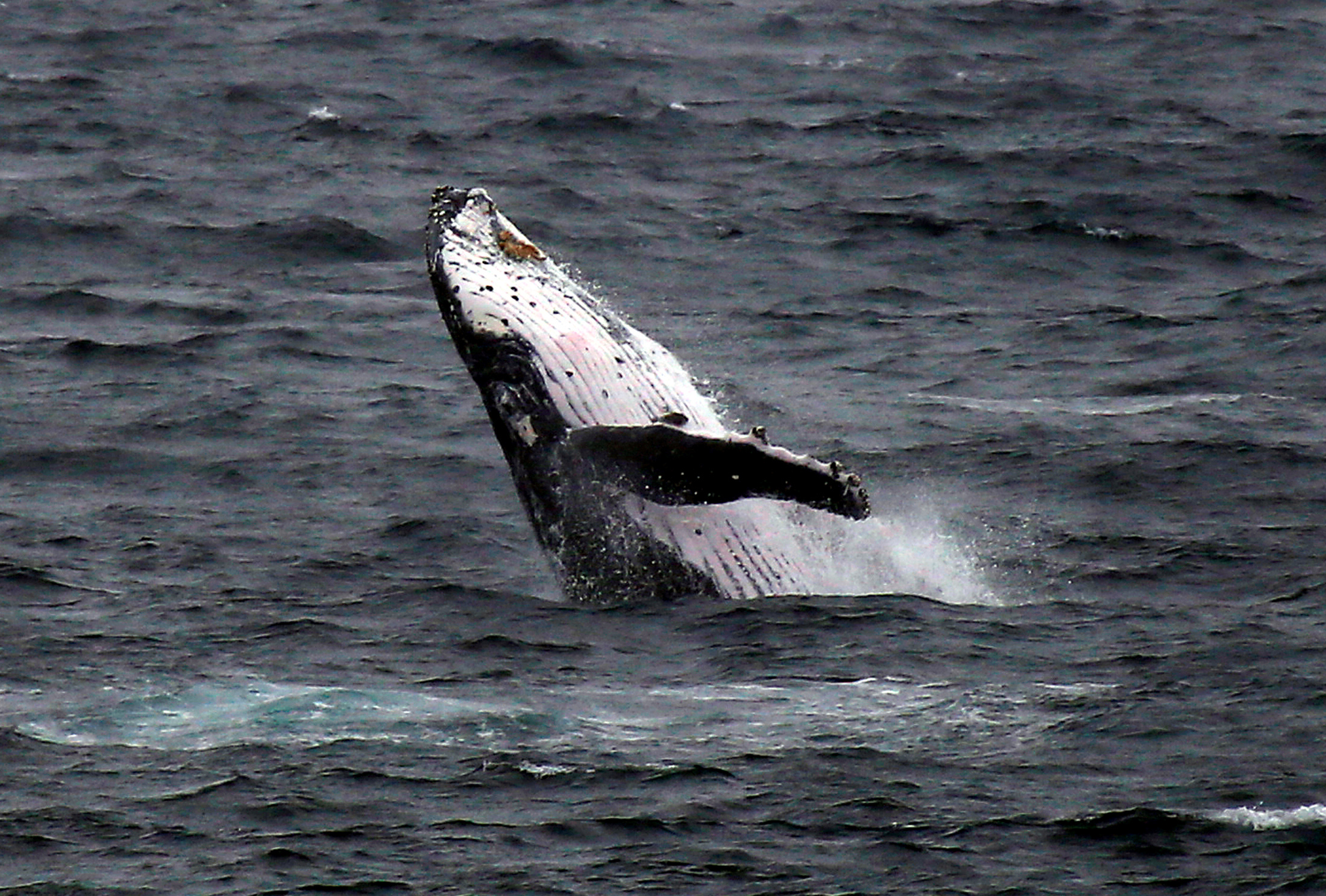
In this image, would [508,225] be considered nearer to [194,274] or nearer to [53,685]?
[53,685]

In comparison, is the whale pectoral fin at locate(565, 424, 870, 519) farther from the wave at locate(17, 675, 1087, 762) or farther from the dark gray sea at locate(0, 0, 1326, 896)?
the wave at locate(17, 675, 1087, 762)

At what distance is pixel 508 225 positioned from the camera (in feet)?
75.3

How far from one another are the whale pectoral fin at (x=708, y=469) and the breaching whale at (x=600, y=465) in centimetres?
3

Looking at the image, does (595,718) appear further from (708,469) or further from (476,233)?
(476,233)

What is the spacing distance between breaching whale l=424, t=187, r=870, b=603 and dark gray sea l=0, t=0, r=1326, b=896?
0.55 metres

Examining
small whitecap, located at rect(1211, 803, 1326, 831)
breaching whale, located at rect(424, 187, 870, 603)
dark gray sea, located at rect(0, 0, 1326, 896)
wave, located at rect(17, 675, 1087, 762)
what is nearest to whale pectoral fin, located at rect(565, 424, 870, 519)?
breaching whale, located at rect(424, 187, 870, 603)

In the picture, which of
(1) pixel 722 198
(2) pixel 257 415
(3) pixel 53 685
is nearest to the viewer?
(3) pixel 53 685

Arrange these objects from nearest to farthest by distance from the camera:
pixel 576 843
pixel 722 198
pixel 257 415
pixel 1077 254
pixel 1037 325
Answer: pixel 576 843
pixel 257 415
pixel 1037 325
pixel 1077 254
pixel 722 198

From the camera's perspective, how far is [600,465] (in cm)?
2111

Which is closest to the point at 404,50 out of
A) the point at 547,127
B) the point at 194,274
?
the point at 547,127

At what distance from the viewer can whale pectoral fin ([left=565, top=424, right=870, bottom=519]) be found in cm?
1983

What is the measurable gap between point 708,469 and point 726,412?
795 centimetres

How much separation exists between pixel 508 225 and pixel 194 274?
13.0 metres

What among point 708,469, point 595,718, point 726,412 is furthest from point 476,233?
point 726,412
